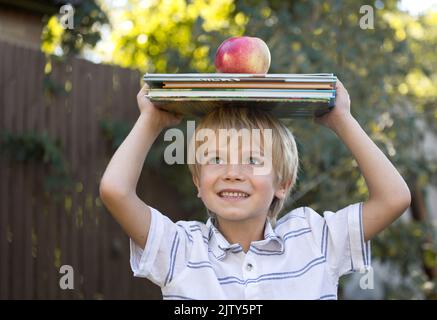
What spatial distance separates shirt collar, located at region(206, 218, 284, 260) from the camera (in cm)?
210

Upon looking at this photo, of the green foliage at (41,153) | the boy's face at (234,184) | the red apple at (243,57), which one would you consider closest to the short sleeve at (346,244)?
the boy's face at (234,184)

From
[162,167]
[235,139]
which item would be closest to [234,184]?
[235,139]

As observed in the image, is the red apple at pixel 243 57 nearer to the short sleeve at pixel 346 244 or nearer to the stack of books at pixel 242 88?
the stack of books at pixel 242 88

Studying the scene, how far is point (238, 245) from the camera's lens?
6.90 feet

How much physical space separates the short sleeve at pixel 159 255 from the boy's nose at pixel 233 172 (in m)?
0.24

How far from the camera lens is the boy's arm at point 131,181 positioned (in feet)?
6.66

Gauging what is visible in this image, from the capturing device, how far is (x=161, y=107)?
7.02ft

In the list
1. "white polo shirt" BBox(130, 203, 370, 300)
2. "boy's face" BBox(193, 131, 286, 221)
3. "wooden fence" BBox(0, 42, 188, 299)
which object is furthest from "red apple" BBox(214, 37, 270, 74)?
"wooden fence" BBox(0, 42, 188, 299)

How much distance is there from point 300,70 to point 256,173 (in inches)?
98.5

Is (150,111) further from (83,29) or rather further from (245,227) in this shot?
(83,29)

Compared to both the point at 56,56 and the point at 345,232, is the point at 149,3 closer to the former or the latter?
the point at 56,56

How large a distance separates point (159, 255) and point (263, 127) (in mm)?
518
